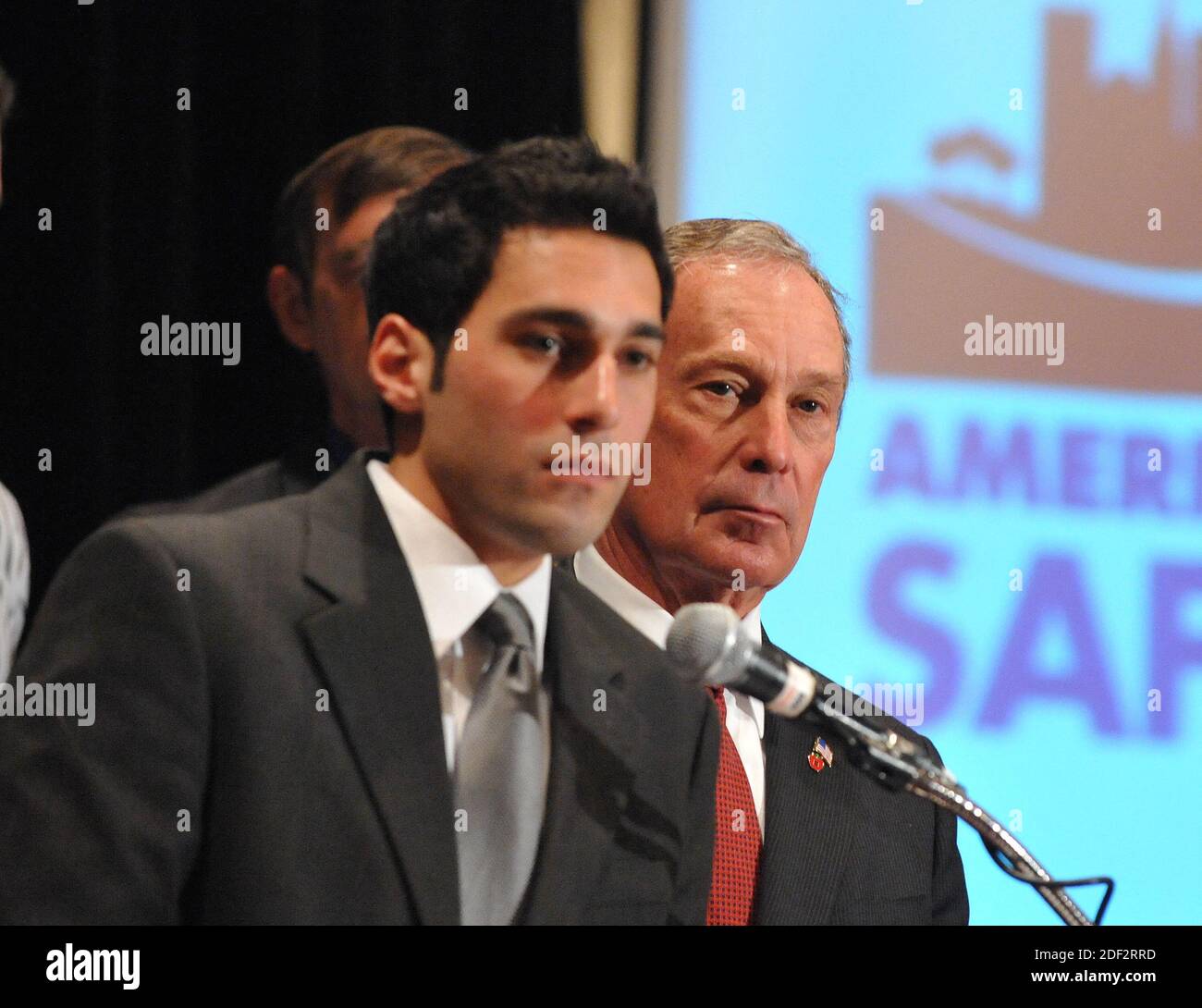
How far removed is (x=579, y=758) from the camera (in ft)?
5.34

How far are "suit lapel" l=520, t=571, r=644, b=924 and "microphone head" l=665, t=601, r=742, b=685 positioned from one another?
0.17 meters

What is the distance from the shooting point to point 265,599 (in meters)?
1.51

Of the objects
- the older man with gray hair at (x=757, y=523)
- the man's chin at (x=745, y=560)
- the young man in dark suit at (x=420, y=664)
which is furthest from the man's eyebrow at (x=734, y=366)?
the young man in dark suit at (x=420, y=664)

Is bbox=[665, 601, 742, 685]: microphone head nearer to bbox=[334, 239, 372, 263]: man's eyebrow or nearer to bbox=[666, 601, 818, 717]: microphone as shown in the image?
bbox=[666, 601, 818, 717]: microphone

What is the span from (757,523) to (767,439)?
4.2 inches

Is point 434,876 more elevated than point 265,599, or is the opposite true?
point 265,599

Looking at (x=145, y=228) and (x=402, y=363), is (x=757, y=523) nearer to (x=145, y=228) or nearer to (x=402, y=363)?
(x=402, y=363)

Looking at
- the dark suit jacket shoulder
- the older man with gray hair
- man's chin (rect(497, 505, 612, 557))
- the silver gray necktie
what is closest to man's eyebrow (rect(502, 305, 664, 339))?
man's chin (rect(497, 505, 612, 557))

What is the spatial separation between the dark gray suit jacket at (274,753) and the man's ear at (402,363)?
90 mm

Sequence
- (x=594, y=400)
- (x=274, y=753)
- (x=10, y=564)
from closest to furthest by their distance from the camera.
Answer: (x=274, y=753) < (x=594, y=400) < (x=10, y=564)

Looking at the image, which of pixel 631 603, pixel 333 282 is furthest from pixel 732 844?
pixel 333 282
